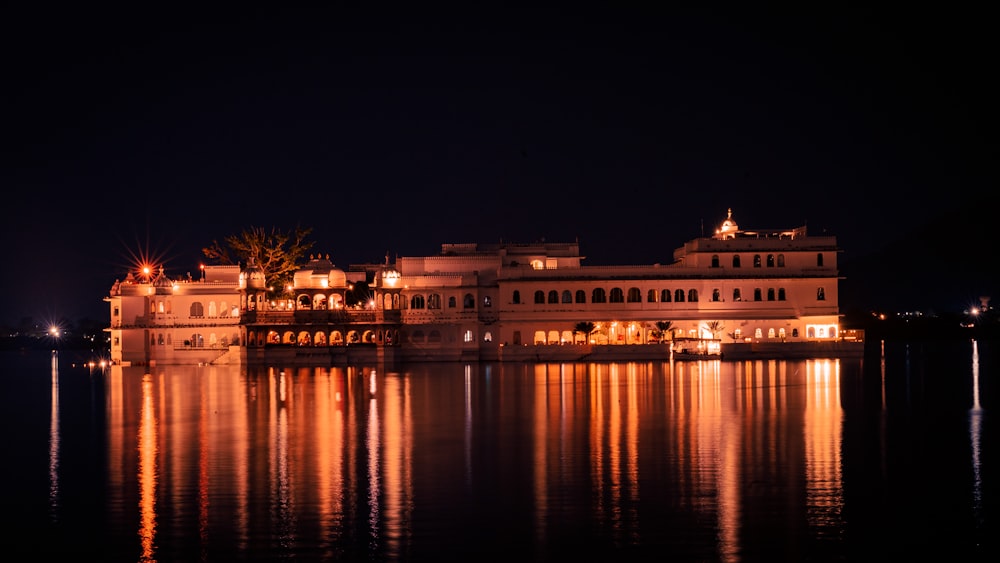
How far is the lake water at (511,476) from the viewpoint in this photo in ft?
47.9

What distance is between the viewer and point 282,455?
22.2m

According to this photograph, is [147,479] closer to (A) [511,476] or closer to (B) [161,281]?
(A) [511,476]

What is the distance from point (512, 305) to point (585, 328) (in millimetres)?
4264

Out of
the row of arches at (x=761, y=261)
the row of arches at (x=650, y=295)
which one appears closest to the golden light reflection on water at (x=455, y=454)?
the row of arches at (x=650, y=295)

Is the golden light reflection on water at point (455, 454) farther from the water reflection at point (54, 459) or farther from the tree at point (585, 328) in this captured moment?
the tree at point (585, 328)

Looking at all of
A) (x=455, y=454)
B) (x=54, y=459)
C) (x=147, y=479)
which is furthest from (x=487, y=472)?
(x=54, y=459)

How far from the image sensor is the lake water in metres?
14.6

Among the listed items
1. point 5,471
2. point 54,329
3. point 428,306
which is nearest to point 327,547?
point 5,471

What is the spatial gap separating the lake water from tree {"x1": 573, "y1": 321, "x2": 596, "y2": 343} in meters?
25.6

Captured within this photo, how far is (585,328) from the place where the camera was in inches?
2482

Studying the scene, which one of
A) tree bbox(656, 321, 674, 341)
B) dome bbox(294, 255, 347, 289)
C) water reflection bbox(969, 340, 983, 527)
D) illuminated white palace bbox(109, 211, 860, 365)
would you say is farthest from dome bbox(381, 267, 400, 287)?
water reflection bbox(969, 340, 983, 527)

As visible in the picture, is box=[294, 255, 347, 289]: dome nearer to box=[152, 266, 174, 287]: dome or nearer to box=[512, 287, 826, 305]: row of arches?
box=[152, 266, 174, 287]: dome

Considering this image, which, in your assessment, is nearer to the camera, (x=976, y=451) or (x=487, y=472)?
(x=487, y=472)

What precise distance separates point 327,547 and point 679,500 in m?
5.49
